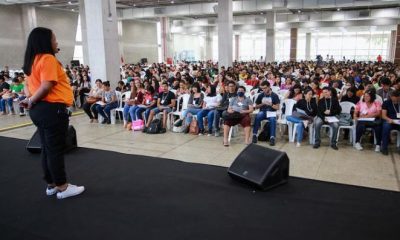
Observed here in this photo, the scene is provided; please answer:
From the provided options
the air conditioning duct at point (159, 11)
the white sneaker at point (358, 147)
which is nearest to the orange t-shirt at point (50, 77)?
the white sneaker at point (358, 147)

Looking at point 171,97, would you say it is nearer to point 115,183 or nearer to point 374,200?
point 115,183

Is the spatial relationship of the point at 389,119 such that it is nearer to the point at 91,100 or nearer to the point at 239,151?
the point at 239,151

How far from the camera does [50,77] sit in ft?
10.2

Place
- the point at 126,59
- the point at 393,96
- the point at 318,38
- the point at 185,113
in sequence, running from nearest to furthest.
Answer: the point at 393,96
the point at 185,113
the point at 126,59
the point at 318,38

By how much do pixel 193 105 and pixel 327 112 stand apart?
2799 millimetres

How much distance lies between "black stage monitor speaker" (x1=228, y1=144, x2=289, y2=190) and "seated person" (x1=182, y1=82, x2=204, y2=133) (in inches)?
135

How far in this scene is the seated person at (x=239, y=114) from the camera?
6430 mm

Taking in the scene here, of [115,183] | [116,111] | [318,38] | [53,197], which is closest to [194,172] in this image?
[115,183]

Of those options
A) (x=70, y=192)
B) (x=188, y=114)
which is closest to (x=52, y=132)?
(x=70, y=192)

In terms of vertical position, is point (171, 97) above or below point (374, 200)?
above

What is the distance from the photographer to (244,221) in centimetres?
307

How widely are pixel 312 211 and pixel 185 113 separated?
458 cm

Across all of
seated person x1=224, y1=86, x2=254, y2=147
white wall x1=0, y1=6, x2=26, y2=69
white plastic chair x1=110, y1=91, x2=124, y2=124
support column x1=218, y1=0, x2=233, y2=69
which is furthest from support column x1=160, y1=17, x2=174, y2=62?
seated person x1=224, y1=86, x2=254, y2=147

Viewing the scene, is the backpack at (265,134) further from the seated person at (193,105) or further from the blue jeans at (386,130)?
the blue jeans at (386,130)
